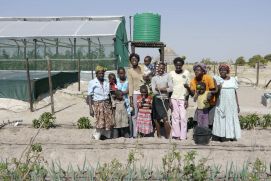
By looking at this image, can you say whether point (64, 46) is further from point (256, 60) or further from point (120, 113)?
point (256, 60)

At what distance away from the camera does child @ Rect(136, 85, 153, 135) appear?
5781 mm

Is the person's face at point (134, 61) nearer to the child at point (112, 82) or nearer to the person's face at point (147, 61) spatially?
the child at point (112, 82)

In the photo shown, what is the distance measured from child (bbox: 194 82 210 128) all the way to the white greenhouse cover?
37.2 feet

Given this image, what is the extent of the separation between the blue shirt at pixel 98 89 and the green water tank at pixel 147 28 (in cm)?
1088

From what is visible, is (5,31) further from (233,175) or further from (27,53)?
(233,175)

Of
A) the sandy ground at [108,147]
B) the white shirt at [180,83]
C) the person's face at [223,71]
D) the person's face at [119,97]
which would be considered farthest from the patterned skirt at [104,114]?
the person's face at [223,71]

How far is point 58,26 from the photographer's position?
18.0m

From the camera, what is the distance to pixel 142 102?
19.0 ft

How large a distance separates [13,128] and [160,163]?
133 inches

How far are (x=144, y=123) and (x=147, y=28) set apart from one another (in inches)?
436

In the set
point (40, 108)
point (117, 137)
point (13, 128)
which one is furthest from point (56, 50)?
point (117, 137)

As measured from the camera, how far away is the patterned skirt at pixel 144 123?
5.89 m

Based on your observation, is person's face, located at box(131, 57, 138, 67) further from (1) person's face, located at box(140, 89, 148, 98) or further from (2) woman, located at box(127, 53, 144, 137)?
(1) person's face, located at box(140, 89, 148, 98)

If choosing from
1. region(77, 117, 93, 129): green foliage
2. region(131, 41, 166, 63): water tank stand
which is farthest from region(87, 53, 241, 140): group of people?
region(131, 41, 166, 63): water tank stand
